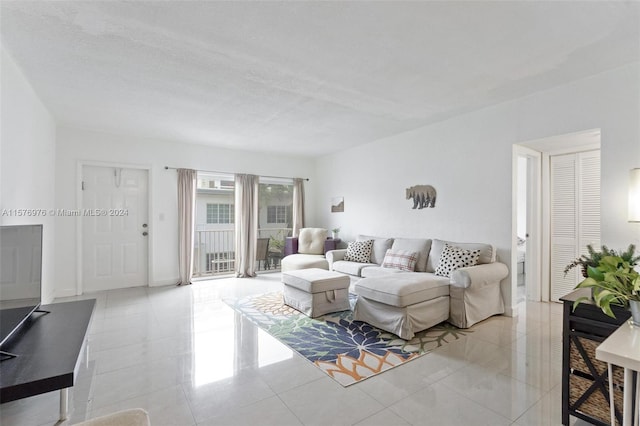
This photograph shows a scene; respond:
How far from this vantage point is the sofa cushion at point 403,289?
2912mm

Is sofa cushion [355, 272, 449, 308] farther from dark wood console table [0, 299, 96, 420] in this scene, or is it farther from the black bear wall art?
dark wood console table [0, 299, 96, 420]

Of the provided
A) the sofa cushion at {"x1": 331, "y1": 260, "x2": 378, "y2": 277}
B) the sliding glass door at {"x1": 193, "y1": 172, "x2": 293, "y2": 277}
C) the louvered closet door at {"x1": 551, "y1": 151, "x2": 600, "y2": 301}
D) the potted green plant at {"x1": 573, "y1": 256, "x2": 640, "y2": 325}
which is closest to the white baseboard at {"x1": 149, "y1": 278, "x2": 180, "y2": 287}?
the sliding glass door at {"x1": 193, "y1": 172, "x2": 293, "y2": 277}

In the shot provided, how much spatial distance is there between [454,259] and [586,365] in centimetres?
187

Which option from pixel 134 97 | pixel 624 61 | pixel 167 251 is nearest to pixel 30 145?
pixel 134 97

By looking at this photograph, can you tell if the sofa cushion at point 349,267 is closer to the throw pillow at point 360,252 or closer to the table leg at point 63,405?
the throw pillow at point 360,252

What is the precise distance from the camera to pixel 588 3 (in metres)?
1.91

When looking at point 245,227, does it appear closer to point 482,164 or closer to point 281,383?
point 281,383

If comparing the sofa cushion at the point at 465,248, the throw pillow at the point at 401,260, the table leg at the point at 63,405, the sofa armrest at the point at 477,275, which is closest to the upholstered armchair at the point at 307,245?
the throw pillow at the point at 401,260

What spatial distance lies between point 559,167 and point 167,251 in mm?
6089

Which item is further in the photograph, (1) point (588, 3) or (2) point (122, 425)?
(1) point (588, 3)

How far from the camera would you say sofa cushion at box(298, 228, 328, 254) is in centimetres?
589

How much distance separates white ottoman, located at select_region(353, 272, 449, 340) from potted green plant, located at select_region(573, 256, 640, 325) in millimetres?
1577

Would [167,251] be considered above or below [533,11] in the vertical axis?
below

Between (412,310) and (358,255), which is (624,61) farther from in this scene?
(358,255)
